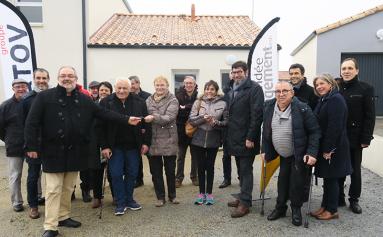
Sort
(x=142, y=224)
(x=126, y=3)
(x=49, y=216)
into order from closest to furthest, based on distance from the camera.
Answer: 1. (x=49, y=216)
2. (x=142, y=224)
3. (x=126, y=3)

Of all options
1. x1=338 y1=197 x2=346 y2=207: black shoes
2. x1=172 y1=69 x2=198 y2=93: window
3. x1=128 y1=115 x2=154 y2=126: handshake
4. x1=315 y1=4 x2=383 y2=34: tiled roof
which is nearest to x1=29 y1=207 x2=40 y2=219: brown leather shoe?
x1=128 y1=115 x2=154 y2=126: handshake

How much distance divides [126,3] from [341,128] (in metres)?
14.4

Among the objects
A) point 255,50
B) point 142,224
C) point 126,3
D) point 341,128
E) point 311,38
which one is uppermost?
point 126,3

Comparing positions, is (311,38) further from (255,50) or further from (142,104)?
(142,104)

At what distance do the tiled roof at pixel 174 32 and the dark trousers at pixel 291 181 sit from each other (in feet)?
21.9

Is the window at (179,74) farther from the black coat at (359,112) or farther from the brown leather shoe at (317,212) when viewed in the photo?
the brown leather shoe at (317,212)

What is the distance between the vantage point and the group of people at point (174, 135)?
4172mm

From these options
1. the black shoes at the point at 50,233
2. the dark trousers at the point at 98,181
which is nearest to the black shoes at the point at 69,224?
the black shoes at the point at 50,233

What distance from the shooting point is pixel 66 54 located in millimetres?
10398

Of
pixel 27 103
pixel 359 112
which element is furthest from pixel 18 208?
pixel 359 112

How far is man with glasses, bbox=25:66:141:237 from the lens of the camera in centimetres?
406

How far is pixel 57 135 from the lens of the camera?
13.5 ft

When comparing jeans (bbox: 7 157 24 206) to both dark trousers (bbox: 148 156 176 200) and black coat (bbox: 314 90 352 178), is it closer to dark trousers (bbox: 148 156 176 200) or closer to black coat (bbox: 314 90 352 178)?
dark trousers (bbox: 148 156 176 200)

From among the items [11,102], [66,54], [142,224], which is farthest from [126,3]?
[142,224]
